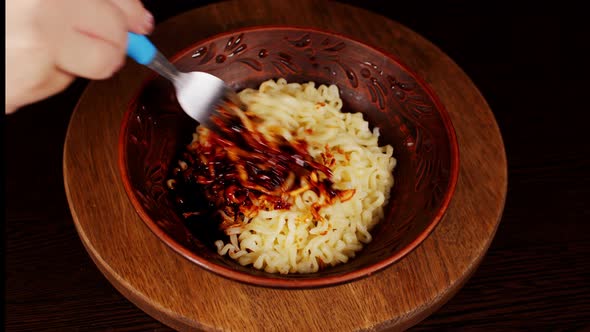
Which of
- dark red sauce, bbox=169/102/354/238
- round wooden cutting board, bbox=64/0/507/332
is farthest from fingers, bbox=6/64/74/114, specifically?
dark red sauce, bbox=169/102/354/238

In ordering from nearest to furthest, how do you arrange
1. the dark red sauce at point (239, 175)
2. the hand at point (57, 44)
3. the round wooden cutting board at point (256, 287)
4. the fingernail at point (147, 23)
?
the hand at point (57, 44)
the round wooden cutting board at point (256, 287)
the fingernail at point (147, 23)
the dark red sauce at point (239, 175)

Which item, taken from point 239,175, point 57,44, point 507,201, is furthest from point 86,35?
point 507,201

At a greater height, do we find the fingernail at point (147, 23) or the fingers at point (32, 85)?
the fingernail at point (147, 23)

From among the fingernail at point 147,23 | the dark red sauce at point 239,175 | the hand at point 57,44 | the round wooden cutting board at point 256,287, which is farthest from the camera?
the dark red sauce at point 239,175

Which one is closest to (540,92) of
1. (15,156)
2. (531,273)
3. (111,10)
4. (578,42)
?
(578,42)

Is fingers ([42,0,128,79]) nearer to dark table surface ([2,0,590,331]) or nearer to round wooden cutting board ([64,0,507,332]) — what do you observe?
round wooden cutting board ([64,0,507,332])

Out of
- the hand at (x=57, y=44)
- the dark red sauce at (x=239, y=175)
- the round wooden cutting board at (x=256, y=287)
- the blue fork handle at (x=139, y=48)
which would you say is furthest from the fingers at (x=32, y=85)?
the dark red sauce at (x=239, y=175)

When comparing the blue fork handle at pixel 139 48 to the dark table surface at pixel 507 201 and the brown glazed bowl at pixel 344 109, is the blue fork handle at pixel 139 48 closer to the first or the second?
the brown glazed bowl at pixel 344 109
